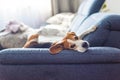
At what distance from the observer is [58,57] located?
1.27 meters

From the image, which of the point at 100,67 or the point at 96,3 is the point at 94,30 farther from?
the point at 96,3

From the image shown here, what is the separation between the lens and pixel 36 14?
3467 mm

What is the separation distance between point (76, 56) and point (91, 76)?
0.49 ft

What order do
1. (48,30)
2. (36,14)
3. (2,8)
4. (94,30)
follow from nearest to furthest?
1. (94,30)
2. (48,30)
3. (2,8)
4. (36,14)

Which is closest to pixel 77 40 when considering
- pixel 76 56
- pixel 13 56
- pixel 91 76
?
pixel 76 56

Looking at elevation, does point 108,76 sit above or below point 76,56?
below

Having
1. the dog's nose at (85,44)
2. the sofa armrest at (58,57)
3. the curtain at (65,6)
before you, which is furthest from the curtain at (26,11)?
the dog's nose at (85,44)

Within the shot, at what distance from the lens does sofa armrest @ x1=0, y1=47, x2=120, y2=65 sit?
4.15 feet

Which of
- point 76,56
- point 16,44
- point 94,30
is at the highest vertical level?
point 94,30

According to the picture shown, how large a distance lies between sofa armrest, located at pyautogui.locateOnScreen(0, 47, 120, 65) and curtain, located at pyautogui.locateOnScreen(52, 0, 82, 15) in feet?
7.60

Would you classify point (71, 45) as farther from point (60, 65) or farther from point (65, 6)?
point (65, 6)

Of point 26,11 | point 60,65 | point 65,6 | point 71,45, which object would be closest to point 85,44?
point 71,45

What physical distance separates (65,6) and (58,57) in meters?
2.41

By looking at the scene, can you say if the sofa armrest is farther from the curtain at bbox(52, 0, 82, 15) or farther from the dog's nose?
the curtain at bbox(52, 0, 82, 15)
